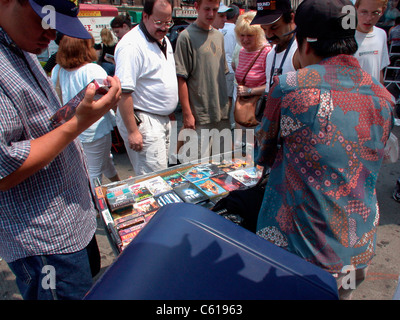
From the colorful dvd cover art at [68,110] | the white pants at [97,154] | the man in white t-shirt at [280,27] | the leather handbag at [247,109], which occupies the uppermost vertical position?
the man in white t-shirt at [280,27]

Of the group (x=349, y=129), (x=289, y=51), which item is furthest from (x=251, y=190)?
(x=289, y=51)

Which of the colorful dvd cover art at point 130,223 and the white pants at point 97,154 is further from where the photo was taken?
the white pants at point 97,154

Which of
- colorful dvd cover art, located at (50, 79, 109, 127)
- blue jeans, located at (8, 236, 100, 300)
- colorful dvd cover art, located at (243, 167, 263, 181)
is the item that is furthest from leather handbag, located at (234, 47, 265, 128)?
blue jeans, located at (8, 236, 100, 300)

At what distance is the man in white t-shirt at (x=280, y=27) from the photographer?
84.1 inches

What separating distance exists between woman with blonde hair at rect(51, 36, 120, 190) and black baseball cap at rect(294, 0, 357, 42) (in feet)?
5.09

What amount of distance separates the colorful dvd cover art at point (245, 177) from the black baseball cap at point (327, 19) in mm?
1121

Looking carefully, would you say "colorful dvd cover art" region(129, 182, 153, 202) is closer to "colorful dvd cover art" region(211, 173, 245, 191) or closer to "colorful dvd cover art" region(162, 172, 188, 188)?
"colorful dvd cover art" region(162, 172, 188, 188)

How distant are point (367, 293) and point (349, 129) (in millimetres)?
1700

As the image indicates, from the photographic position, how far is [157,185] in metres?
2.00

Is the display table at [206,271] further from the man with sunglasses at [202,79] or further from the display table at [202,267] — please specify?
the man with sunglasses at [202,79]

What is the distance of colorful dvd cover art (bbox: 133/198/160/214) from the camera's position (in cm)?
174

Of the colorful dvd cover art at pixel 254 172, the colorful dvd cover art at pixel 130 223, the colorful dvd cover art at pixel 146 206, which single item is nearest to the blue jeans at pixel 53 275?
the colorful dvd cover art at pixel 130 223

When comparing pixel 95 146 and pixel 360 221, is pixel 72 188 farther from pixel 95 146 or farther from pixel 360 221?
pixel 95 146

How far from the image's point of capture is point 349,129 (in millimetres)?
1015
